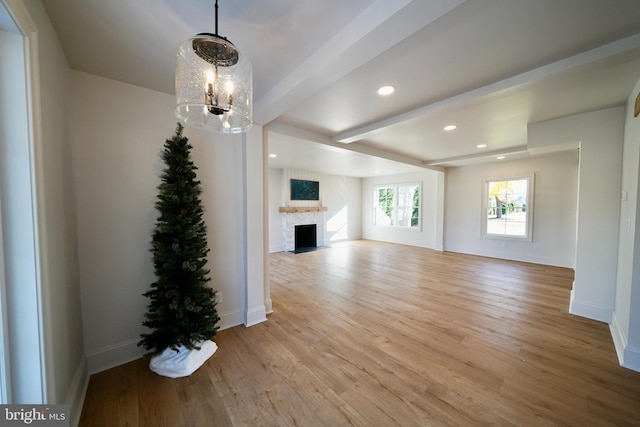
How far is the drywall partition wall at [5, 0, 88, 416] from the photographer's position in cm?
109

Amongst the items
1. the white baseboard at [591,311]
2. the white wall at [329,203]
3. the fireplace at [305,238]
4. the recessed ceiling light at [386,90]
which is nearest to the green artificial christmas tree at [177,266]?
the recessed ceiling light at [386,90]

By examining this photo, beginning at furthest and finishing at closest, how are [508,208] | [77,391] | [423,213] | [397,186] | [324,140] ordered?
[397,186] < [423,213] < [508,208] < [324,140] < [77,391]

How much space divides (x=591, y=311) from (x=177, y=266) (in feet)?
15.0

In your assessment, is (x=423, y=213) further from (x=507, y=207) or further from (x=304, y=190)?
(x=304, y=190)

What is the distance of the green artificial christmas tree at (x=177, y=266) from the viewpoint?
179 centimetres

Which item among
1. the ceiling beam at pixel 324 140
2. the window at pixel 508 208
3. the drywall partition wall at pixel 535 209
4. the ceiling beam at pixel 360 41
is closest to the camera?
the ceiling beam at pixel 360 41

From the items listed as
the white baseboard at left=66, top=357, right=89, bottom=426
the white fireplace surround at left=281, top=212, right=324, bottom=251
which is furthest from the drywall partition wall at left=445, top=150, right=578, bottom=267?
the white baseboard at left=66, top=357, right=89, bottom=426

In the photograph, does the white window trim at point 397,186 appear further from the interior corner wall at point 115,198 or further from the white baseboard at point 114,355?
the white baseboard at point 114,355

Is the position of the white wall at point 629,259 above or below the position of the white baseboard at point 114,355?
above

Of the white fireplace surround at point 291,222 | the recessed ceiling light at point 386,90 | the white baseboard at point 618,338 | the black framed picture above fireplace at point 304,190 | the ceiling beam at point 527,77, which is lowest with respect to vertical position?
the white baseboard at point 618,338

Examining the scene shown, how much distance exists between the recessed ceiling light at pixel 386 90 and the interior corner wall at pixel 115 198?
1.84m

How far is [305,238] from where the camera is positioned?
7395mm

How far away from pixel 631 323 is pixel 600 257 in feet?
3.78

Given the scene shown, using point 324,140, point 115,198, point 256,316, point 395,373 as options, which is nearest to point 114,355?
point 256,316
